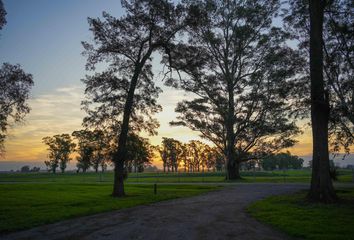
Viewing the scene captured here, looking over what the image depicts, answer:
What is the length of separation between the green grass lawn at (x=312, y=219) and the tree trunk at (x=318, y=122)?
969 mm

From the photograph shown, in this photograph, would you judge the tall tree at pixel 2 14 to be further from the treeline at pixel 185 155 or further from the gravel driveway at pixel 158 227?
the treeline at pixel 185 155

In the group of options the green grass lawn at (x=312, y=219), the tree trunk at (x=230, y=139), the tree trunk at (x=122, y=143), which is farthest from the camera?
the tree trunk at (x=230, y=139)

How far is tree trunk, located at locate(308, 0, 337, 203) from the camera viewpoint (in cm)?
1938

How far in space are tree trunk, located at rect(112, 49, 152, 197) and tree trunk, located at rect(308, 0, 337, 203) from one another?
13.5 m

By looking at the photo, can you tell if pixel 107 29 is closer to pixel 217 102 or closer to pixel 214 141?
pixel 217 102

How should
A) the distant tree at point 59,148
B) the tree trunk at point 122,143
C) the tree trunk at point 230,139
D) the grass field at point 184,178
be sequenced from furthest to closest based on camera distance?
the distant tree at point 59,148, the grass field at point 184,178, the tree trunk at point 230,139, the tree trunk at point 122,143

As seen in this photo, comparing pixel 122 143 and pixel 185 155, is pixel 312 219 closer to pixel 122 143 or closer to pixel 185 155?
pixel 122 143

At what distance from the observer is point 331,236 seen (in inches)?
401

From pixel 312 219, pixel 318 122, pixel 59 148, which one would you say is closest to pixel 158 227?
pixel 312 219

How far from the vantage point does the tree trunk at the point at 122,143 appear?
2663 cm

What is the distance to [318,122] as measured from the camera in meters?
20.4

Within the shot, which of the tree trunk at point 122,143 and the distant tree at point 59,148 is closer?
the tree trunk at point 122,143

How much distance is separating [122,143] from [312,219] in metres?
16.9

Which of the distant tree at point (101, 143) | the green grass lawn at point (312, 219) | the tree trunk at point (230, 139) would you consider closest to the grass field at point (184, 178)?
Answer: the tree trunk at point (230, 139)
